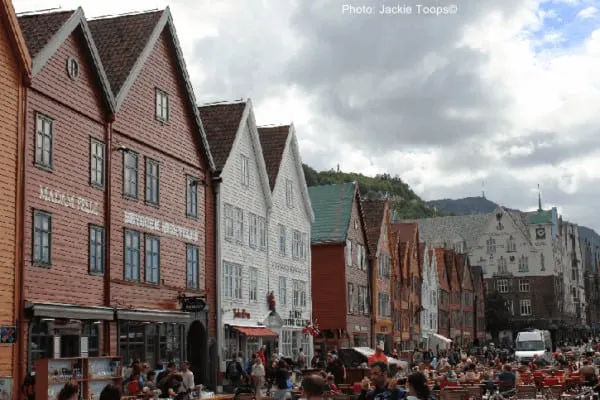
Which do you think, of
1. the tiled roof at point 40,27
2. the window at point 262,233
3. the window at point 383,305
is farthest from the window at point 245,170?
the window at point 383,305

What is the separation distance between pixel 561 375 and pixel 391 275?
34364 mm

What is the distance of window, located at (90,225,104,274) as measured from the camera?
31172mm

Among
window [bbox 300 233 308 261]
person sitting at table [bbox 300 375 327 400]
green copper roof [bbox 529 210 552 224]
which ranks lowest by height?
person sitting at table [bbox 300 375 327 400]

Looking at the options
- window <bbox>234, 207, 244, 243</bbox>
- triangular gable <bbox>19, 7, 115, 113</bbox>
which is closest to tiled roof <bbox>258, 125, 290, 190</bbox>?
window <bbox>234, 207, 244, 243</bbox>

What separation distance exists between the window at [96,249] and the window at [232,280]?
1077cm

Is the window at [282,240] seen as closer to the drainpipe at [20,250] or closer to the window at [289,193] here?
the window at [289,193]

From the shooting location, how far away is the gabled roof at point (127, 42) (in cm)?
3412

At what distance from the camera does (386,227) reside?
222ft

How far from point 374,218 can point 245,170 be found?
22969 mm

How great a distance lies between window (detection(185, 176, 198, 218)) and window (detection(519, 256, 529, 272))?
88.6 m

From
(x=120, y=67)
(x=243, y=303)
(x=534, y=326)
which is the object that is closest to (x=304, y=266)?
(x=243, y=303)

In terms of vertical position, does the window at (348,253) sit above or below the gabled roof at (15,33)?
below

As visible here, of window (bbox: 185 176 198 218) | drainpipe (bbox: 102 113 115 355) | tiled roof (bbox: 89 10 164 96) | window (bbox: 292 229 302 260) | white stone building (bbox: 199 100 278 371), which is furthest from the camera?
window (bbox: 292 229 302 260)

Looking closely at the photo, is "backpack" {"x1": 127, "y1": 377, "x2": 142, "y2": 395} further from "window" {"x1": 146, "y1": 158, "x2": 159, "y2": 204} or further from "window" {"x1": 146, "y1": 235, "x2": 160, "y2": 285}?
"window" {"x1": 146, "y1": 158, "x2": 159, "y2": 204}
